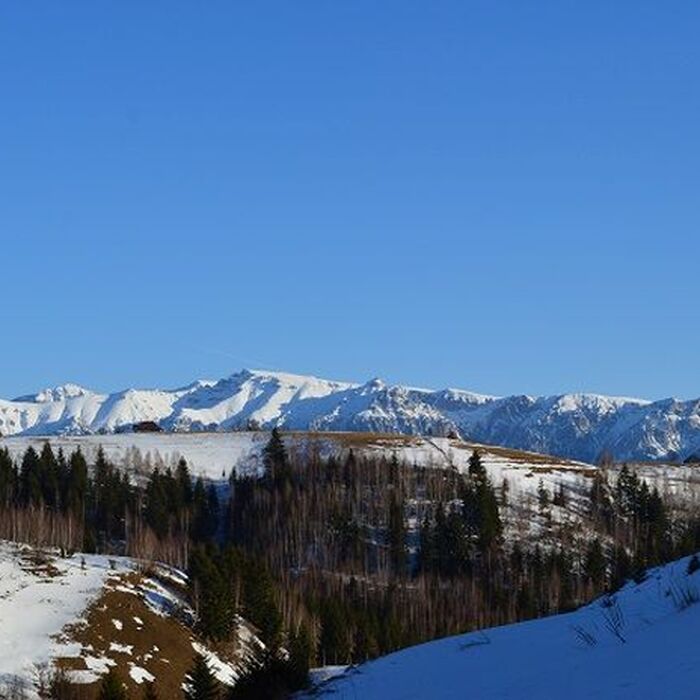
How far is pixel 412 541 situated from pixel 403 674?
15022cm

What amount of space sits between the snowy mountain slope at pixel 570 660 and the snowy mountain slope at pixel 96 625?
53819mm

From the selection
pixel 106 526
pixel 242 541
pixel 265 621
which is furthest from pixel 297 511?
pixel 265 621

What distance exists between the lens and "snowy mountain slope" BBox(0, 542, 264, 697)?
7481cm

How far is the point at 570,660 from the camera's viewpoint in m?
15.5

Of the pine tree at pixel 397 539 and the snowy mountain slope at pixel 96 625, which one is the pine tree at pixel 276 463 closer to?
the pine tree at pixel 397 539

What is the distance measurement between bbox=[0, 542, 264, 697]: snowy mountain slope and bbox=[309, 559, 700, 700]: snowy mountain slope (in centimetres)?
5382

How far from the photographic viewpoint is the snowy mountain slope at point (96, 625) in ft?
245

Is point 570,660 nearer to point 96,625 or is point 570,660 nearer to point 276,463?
point 96,625

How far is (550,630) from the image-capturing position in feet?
66.4

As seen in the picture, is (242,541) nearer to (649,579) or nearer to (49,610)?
(49,610)

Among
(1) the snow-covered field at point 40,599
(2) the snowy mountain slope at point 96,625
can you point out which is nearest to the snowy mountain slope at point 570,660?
(2) the snowy mountain slope at point 96,625

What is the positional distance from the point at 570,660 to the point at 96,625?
2873 inches

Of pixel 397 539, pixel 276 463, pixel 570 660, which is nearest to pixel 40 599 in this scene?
pixel 397 539

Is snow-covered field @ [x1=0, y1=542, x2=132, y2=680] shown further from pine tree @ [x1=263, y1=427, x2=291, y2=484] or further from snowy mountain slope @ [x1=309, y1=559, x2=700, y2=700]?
pine tree @ [x1=263, y1=427, x2=291, y2=484]
